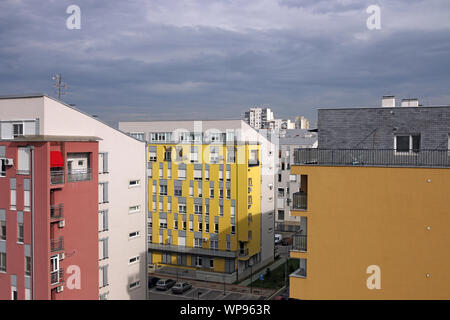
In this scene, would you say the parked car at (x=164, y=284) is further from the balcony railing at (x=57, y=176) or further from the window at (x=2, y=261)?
the balcony railing at (x=57, y=176)

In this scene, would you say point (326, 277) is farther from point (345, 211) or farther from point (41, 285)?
point (41, 285)

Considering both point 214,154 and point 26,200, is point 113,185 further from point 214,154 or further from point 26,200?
point 214,154

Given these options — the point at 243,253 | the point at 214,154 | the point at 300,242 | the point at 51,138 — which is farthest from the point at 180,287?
the point at 300,242

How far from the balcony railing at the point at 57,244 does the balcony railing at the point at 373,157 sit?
1284cm

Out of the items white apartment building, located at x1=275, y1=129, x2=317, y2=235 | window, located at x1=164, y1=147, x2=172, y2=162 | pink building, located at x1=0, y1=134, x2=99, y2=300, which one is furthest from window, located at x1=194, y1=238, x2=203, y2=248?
white apartment building, located at x1=275, y1=129, x2=317, y2=235

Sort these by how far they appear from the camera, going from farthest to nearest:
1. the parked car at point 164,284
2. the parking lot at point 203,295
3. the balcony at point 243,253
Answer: the balcony at point 243,253, the parked car at point 164,284, the parking lot at point 203,295

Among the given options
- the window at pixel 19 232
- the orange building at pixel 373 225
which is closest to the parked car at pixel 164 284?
the window at pixel 19 232

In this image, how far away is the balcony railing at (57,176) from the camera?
21.6 m

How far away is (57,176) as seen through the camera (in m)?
21.8

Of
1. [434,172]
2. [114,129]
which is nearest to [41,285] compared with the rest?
[114,129]

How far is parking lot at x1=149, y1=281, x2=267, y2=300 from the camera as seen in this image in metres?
38.2

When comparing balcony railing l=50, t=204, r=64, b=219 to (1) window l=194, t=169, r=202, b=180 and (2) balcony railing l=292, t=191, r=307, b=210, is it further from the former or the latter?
(1) window l=194, t=169, r=202, b=180

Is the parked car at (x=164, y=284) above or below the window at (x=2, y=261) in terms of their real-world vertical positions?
below
